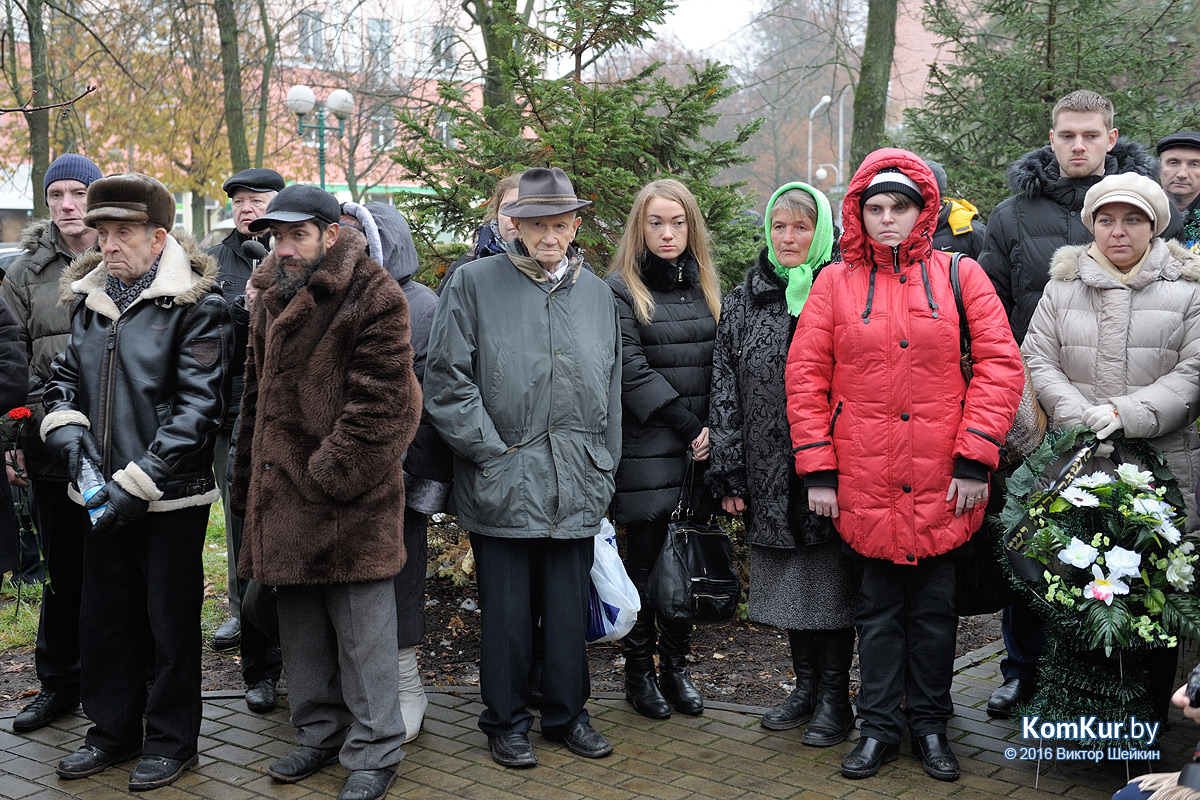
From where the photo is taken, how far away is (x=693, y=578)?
4.81m

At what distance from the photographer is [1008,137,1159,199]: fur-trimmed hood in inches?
206

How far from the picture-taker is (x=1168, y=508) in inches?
158

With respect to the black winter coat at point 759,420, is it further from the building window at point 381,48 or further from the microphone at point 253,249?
the building window at point 381,48

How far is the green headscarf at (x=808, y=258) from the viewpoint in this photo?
4781 mm

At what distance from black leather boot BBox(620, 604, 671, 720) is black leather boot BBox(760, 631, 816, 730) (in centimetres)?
48

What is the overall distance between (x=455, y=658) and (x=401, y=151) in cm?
289

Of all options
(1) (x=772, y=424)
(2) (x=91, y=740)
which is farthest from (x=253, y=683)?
(1) (x=772, y=424)

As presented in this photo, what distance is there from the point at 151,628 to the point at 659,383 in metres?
2.30

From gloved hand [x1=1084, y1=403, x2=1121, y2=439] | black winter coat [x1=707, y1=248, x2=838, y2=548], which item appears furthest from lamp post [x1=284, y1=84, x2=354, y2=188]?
gloved hand [x1=1084, y1=403, x2=1121, y2=439]

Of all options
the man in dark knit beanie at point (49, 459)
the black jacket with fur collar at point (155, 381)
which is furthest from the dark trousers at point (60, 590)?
the black jacket with fur collar at point (155, 381)

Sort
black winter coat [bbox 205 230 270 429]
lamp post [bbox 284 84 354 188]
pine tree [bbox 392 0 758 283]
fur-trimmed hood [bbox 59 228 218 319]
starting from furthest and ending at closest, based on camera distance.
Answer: lamp post [bbox 284 84 354 188] < pine tree [bbox 392 0 758 283] < black winter coat [bbox 205 230 270 429] < fur-trimmed hood [bbox 59 228 218 319]

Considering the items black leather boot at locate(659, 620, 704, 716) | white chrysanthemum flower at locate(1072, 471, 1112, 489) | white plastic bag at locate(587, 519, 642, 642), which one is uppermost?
white chrysanthemum flower at locate(1072, 471, 1112, 489)

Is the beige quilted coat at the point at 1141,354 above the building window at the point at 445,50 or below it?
below

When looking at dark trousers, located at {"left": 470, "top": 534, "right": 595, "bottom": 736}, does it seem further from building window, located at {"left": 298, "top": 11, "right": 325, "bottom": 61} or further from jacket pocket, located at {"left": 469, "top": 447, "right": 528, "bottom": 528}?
building window, located at {"left": 298, "top": 11, "right": 325, "bottom": 61}
